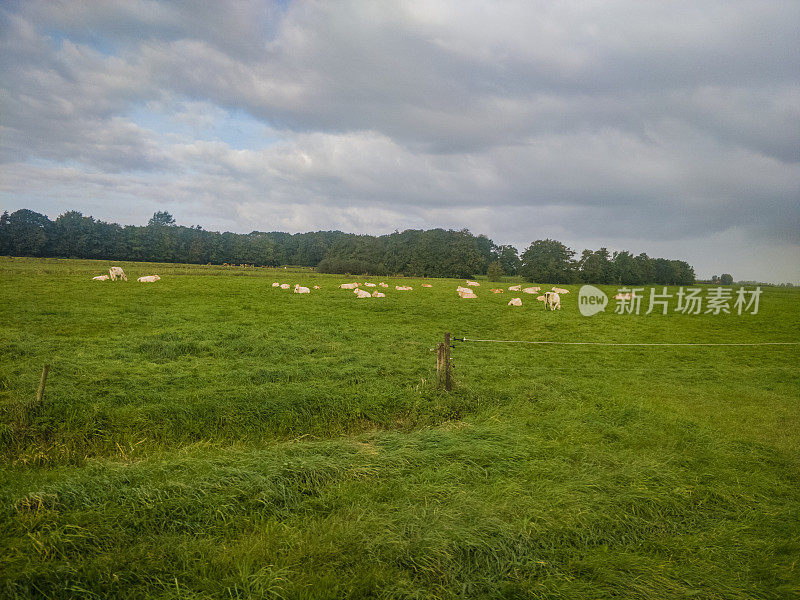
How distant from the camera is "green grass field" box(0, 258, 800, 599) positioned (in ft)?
15.8

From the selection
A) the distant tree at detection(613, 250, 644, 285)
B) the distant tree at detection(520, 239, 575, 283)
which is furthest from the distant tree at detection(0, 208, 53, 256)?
the distant tree at detection(613, 250, 644, 285)

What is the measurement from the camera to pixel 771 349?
19.7 m

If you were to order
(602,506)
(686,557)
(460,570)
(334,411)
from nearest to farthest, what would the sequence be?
1. (460,570)
2. (686,557)
3. (602,506)
4. (334,411)

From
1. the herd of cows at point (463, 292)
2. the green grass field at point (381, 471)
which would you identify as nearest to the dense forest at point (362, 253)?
the herd of cows at point (463, 292)

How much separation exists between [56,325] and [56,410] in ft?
33.5

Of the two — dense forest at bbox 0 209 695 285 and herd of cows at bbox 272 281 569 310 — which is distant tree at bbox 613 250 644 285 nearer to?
dense forest at bbox 0 209 695 285

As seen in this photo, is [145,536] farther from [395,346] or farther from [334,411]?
[395,346]

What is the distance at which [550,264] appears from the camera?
3157 inches

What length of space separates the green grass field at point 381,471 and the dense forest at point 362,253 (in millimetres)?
62873

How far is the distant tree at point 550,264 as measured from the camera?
80.4 m

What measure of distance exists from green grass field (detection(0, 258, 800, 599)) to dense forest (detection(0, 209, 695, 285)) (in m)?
62.9

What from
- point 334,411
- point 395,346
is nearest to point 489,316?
point 395,346

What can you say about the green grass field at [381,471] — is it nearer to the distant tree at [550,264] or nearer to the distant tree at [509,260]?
the distant tree at [550,264]

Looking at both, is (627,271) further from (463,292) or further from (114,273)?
(114,273)
